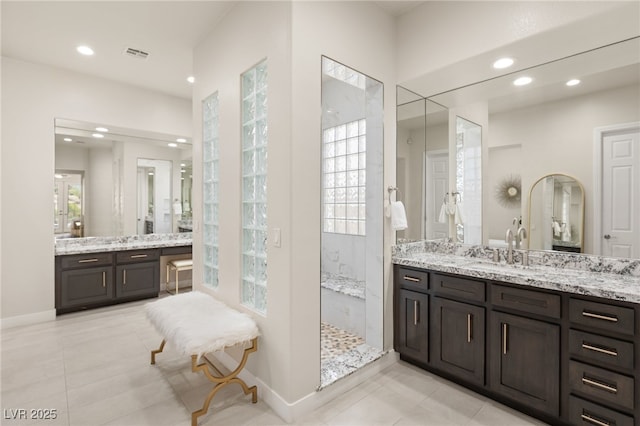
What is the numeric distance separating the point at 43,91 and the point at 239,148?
121 inches

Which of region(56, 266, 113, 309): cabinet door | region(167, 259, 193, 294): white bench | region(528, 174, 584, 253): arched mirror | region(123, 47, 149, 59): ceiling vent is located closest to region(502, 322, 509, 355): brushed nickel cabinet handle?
region(528, 174, 584, 253): arched mirror

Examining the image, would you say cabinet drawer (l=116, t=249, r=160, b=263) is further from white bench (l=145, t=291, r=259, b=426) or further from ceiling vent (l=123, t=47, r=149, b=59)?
ceiling vent (l=123, t=47, r=149, b=59)

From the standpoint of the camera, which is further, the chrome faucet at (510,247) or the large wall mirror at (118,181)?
the large wall mirror at (118,181)

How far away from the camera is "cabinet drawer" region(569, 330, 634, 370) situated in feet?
5.50

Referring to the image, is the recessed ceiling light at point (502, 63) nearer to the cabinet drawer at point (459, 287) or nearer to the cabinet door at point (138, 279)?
the cabinet drawer at point (459, 287)

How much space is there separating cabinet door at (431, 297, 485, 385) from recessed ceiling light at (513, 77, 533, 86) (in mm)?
1841

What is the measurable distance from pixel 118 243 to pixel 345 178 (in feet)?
11.2

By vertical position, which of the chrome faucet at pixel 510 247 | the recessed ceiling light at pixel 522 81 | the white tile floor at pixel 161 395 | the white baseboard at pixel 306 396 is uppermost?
the recessed ceiling light at pixel 522 81

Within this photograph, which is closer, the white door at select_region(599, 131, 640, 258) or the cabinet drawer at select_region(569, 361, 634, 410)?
the cabinet drawer at select_region(569, 361, 634, 410)

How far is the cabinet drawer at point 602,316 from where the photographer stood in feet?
5.47

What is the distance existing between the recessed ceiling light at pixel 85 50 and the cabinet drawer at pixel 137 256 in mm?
2452

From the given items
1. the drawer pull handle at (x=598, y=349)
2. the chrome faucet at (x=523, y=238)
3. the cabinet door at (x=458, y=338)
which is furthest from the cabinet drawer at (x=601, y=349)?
the chrome faucet at (x=523, y=238)

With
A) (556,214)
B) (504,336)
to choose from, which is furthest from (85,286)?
(556,214)

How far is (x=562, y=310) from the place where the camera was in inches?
74.0
